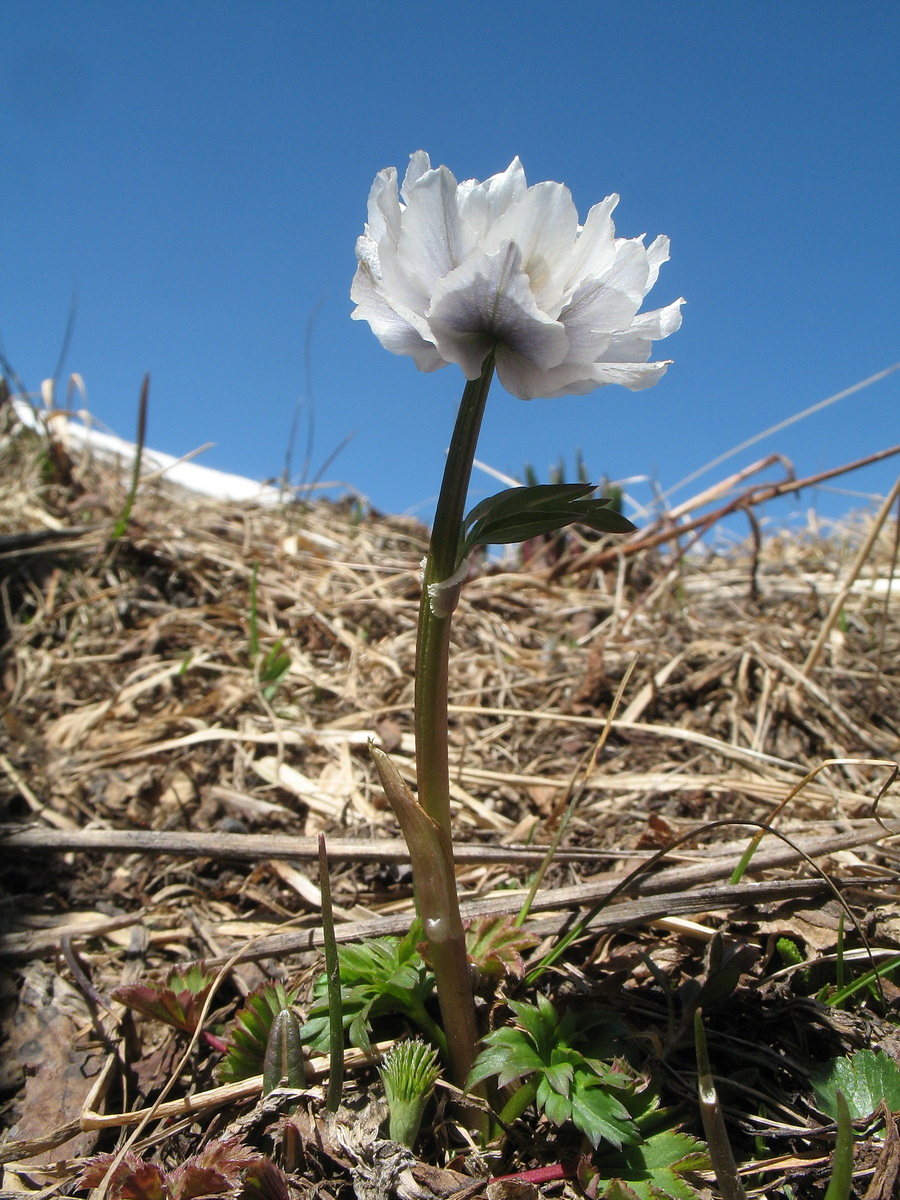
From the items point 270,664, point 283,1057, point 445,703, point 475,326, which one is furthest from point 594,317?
point 270,664

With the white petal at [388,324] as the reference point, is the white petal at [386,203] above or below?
above

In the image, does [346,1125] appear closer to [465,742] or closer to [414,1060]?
[414,1060]

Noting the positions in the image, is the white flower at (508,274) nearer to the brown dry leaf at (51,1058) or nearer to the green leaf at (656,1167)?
the green leaf at (656,1167)

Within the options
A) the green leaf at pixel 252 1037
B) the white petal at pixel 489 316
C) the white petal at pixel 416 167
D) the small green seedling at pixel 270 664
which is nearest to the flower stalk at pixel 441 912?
the green leaf at pixel 252 1037

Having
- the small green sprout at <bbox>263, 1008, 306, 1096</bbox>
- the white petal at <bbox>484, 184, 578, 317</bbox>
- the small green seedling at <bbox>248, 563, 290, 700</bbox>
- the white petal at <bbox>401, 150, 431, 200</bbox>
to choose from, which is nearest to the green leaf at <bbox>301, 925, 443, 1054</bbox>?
the small green sprout at <bbox>263, 1008, 306, 1096</bbox>

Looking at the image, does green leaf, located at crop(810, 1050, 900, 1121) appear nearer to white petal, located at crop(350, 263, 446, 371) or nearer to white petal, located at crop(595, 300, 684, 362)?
white petal, located at crop(595, 300, 684, 362)

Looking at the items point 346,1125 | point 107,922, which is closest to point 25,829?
point 107,922

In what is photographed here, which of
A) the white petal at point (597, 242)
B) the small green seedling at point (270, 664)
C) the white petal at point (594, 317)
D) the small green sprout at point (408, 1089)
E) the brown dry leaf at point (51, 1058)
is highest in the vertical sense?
the white petal at point (597, 242)
